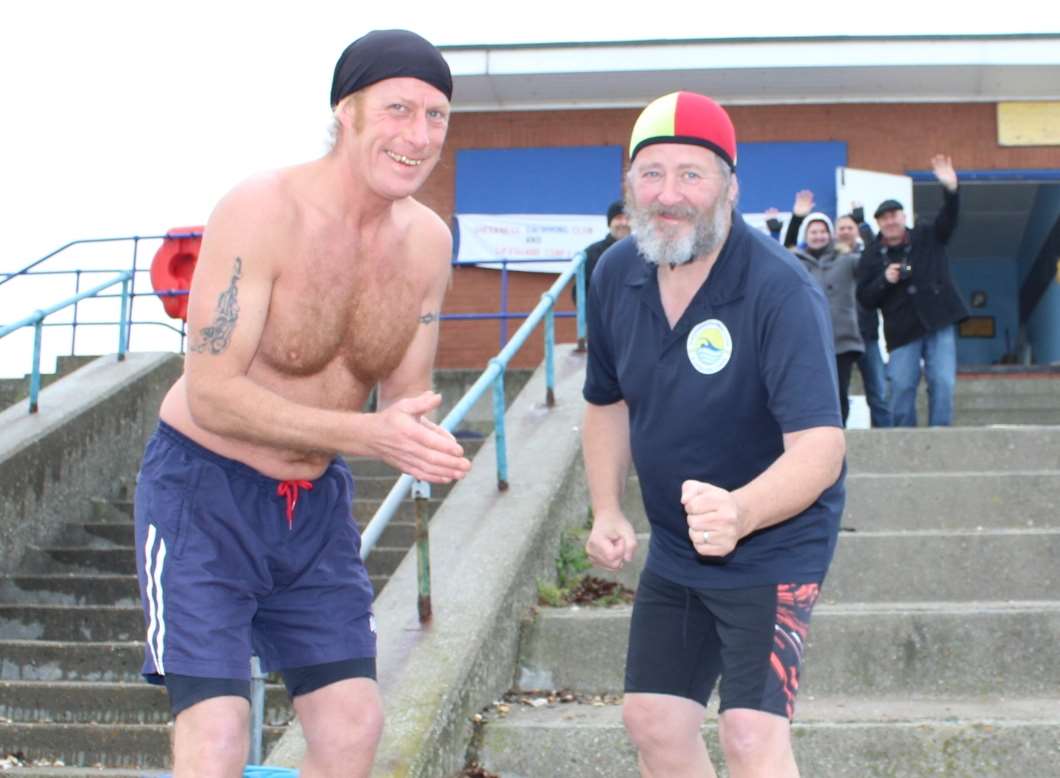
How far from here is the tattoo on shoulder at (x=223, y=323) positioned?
3.12 metres

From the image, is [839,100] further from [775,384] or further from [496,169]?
[775,384]

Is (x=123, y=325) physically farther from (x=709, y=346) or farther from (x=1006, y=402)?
(x=709, y=346)

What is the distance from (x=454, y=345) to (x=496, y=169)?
1851mm

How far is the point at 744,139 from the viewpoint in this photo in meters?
14.1

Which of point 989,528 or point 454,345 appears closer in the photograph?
point 989,528

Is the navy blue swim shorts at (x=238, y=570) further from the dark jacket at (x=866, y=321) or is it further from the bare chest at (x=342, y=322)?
the dark jacket at (x=866, y=321)

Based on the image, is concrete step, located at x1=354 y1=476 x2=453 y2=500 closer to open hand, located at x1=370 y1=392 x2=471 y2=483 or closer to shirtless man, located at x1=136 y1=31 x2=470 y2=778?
shirtless man, located at x1=136 y1=31 x2=470 y2=778

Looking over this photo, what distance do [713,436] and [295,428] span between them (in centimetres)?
101

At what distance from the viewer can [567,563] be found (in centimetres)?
601

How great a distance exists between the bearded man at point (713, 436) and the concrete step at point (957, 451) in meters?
3.87

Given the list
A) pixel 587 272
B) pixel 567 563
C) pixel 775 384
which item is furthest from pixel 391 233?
pixel 587 272

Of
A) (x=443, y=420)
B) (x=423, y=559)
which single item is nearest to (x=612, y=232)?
(x=443, y=420)

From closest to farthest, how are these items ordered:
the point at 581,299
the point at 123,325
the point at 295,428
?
the point at 295,428 < the point at 581,299 < the point at 123,325

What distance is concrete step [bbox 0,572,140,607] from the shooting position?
21.7 ft
